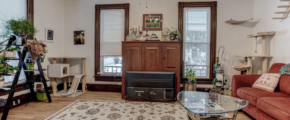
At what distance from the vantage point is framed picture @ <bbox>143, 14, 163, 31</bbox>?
4.15 m

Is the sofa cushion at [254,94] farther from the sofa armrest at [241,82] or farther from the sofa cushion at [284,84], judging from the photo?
the sofa armrest at [241,82]

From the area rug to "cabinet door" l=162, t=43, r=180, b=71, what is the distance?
2.67ft

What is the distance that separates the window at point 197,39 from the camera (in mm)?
4082

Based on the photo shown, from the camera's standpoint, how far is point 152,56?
354cm

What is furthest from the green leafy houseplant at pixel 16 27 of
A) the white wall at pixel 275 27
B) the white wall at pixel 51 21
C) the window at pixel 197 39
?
the white wall at pixel 275 27

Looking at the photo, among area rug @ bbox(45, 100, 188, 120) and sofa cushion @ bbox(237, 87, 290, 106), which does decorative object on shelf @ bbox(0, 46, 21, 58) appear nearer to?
area rug @ bbox(45, 100, 188, 120)

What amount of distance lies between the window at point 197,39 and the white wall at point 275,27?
45.4 inches

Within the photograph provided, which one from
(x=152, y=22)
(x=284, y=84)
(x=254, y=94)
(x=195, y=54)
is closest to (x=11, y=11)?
(x=152, y=22)

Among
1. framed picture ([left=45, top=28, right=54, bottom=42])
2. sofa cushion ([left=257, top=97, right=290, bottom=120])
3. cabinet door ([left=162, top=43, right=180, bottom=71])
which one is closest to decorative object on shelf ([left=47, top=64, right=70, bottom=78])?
framed picture ([left=45, top=28, right=54, bottom=42])

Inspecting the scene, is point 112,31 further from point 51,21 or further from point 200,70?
point 200,70

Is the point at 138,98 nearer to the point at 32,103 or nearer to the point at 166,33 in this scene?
the point at 166,33

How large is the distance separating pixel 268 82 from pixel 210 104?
1.35 meters

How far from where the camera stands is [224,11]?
3.99 metres

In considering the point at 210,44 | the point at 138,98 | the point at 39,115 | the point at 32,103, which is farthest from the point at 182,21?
the point at 32,103
